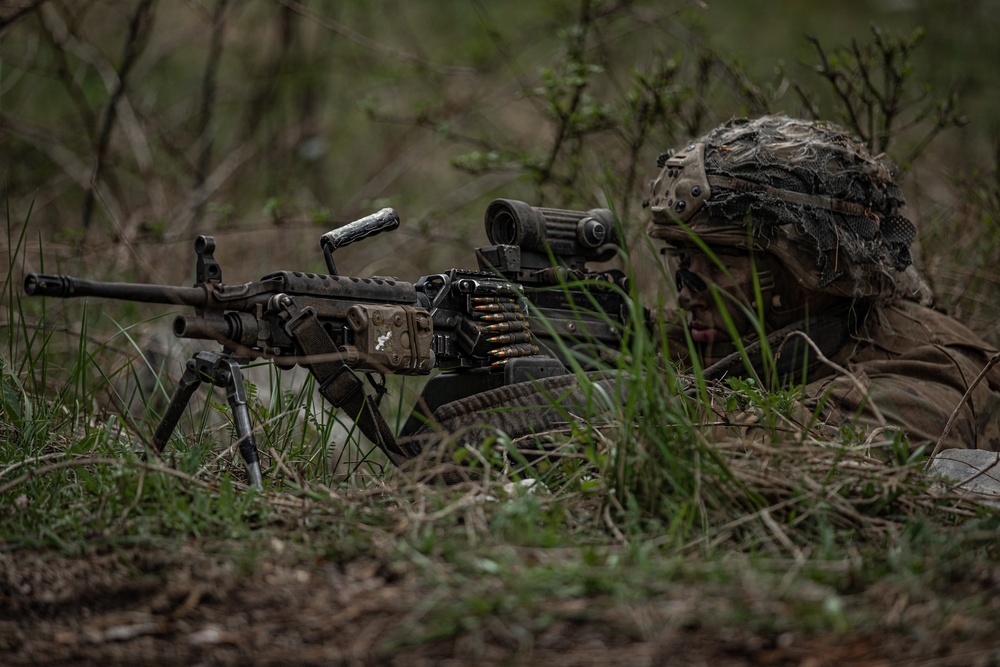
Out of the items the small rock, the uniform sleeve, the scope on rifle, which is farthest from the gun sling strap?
the small rock

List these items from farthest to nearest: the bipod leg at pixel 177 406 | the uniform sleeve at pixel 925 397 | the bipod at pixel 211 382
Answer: the uniform sleeve at pixel 925 397 < the bipod leg at pixel 177 406 < the bipod at pixel 211 382

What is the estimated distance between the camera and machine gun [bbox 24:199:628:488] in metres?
3.17

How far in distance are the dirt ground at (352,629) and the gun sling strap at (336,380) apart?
3.58 feet

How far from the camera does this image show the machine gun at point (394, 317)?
317 cm

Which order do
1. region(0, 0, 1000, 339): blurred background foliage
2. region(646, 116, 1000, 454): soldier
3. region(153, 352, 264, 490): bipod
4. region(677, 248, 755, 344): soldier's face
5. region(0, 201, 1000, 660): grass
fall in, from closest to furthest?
region(0, 201, 1000, 660): grass → region(153, 352, 264, 490): bipod → region(646, 116, 1000, 454): soldier → region(677, 248, 755, 344): soldier's face → region(0, 0, 1000, 339): blurred background foliage

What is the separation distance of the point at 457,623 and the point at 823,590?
77 cm

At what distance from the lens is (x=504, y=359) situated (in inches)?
151

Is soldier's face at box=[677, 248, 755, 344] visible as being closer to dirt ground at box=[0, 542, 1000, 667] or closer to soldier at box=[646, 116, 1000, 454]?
soldier at box=[646, 116, 1000, 454]

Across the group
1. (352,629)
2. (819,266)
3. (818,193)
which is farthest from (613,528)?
(818,193)

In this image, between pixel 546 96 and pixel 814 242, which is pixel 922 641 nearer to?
pixel 814 242

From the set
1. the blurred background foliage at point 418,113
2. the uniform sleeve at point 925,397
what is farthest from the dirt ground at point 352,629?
the blurred background foliage at point 418,113

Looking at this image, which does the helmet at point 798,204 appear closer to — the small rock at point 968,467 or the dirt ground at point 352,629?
the small rock at point 968,467

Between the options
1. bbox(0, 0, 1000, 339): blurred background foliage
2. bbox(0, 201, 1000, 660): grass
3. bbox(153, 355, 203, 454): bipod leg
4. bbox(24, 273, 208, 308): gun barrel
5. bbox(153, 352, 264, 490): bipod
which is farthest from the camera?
bbox(0, 0, 1000, 339): blurred background foliage

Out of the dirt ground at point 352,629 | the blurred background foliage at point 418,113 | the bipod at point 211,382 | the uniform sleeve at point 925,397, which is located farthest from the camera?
the blurred background foliage at point 418,113
